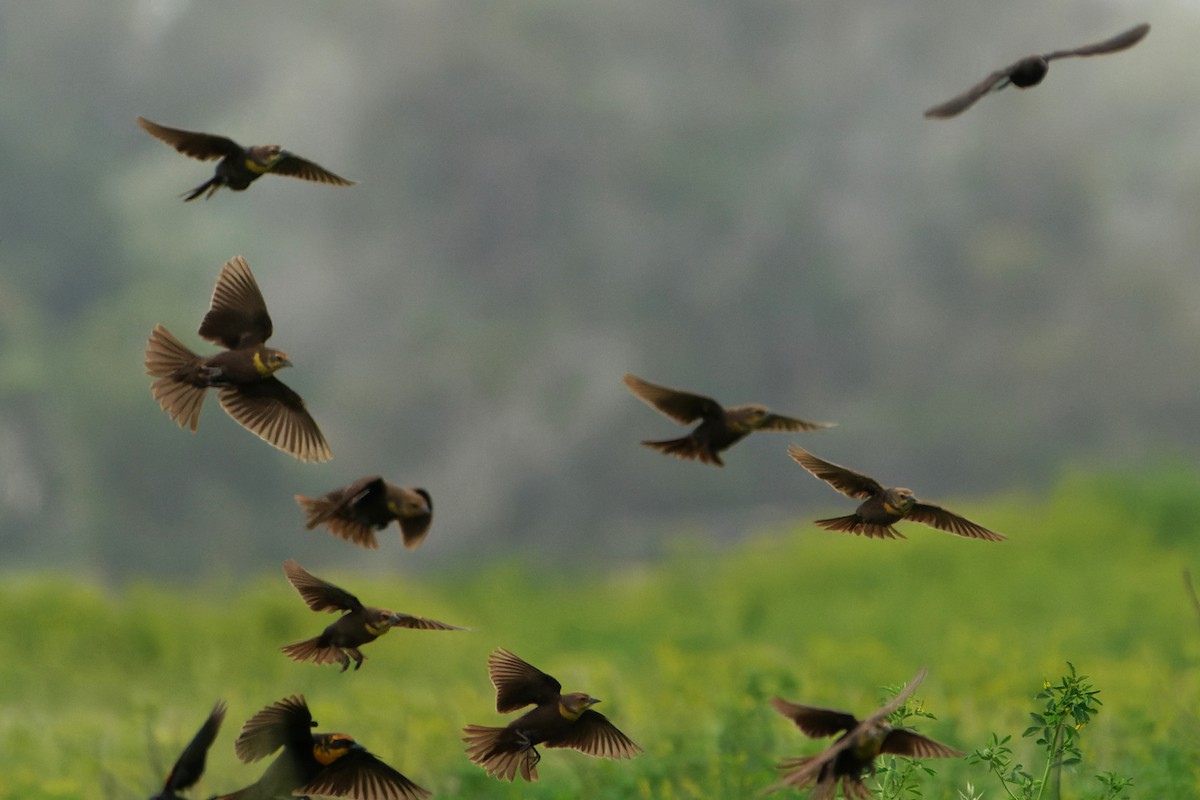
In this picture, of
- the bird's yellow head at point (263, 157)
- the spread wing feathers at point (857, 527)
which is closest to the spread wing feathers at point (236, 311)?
the bird's yellow head at point (263, 157)

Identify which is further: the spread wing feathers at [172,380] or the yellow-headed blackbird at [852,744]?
the spread wing feathers at [172,380]

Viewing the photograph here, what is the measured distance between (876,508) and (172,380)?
1.92 m

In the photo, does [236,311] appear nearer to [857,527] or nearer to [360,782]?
[360,782]

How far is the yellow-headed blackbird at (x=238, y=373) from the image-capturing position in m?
3.34

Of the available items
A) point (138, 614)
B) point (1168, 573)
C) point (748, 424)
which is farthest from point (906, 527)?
point (748, 424)

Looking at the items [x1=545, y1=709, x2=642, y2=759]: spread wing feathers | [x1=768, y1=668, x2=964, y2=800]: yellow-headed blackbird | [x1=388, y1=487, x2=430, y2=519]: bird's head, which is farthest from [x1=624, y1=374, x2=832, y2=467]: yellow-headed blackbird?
[x1=768, y1=668, x2=964, y2=800]: yellow-headed blackbird

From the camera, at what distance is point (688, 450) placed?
3.51 metres

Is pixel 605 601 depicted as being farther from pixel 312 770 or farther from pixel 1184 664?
pixel 312 770

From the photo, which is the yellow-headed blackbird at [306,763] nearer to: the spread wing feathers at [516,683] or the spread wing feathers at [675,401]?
the spread wing feathers at [516,683]

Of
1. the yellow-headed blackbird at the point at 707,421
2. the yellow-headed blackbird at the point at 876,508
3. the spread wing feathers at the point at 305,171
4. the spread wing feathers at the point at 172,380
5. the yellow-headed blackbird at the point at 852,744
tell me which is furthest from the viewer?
the spread wing feathers at the point at 305,171

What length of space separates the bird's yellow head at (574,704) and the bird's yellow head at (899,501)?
88 cm

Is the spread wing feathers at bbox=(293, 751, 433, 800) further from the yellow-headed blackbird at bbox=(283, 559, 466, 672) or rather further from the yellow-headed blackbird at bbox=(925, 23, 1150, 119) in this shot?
the yellow-headed blackbird at bbox=(925, 23, 1150, 119)

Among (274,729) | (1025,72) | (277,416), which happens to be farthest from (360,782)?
(1025,72)

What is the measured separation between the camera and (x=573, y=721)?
3.09 metres
